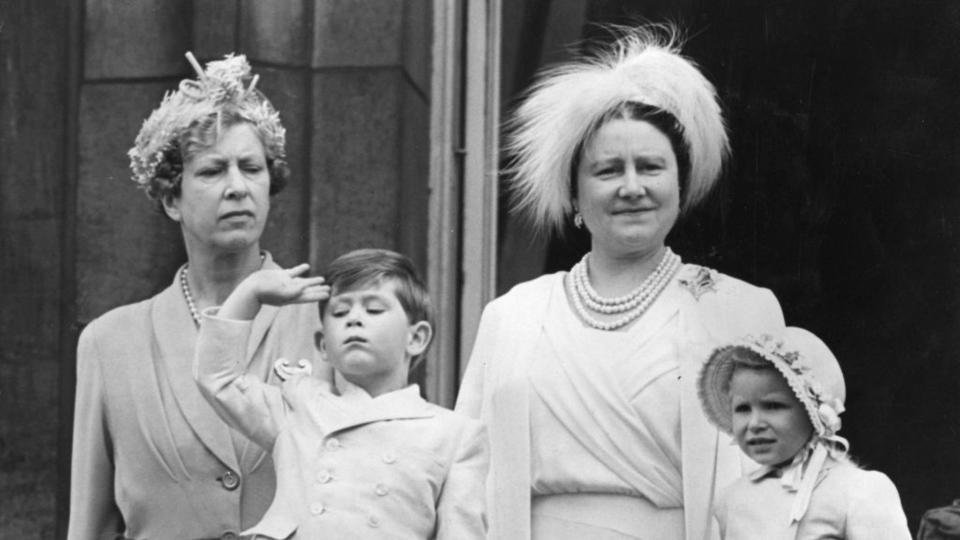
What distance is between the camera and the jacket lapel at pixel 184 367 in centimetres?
539

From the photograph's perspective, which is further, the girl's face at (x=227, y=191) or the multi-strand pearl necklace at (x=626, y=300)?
the girl's face at (x=227, y=191)

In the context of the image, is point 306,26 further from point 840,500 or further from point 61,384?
point 840,500

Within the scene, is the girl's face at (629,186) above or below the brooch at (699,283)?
above

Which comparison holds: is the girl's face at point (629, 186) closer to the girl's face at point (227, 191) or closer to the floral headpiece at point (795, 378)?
the floral headpiece at point (795, 378)

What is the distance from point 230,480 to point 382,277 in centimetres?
67

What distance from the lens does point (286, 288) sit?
5.08 meters

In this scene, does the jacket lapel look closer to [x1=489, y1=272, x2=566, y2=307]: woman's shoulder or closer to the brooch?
[x1=489, y1=272, x2=566, y2=307]: woman's shoulder

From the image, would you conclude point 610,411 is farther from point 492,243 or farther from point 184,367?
point 492,243

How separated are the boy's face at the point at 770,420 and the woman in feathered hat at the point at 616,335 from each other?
0.18m

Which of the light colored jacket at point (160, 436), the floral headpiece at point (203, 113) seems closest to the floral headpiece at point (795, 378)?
the light colored jacket at point (160, 436)

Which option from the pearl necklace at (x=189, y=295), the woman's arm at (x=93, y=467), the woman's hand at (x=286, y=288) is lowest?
the woman's arm at (x=93, y=467)

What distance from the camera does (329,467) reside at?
16.2 ft

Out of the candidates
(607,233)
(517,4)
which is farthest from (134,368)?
(517,4)

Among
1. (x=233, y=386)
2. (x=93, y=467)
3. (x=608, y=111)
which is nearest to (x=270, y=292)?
(x=233, y=386)
